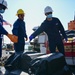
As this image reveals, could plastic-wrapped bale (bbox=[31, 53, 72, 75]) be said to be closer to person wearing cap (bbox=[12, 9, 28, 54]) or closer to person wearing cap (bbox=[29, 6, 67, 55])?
person wearing cap (bbox=[29, 6, 67, 55])

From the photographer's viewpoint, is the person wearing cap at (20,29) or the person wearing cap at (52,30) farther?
the person wearing cap at (20,29)

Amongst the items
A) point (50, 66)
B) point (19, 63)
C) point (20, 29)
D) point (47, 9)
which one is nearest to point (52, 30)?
point (47, 9)

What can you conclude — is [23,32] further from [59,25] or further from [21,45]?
[59,25]

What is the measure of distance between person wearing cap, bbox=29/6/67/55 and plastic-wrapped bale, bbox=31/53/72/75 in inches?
68.6

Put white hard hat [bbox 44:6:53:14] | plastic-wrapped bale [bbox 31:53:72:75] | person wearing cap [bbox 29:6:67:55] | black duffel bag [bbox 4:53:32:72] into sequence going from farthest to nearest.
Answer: white hard hat [bbox 44:6:53:14], person wearing cap [bbox 29:6:67:55], black duffel bag [bbox 4:53:32:72], plastic-wrapped bale [bbox 31:53:72:75]

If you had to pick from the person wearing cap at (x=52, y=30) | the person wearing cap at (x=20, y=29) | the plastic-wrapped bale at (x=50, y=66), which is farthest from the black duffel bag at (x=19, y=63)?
the person wearing cap at (x=20, y=29)

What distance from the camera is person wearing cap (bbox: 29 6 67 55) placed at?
19.5 ft

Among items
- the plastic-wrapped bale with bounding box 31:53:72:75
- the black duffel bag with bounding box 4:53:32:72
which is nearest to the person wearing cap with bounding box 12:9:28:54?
the black duffel bag with bounding box 4:53:32:72

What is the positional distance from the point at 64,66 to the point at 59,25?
2.07 m

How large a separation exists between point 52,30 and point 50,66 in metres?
2.31

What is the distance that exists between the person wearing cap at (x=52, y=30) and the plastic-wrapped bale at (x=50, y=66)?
1742mm

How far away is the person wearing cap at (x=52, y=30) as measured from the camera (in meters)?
5.94

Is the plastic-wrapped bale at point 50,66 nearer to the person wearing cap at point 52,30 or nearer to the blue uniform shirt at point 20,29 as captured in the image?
the person wearing cap at point 52,30

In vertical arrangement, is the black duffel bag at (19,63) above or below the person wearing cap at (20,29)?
below
